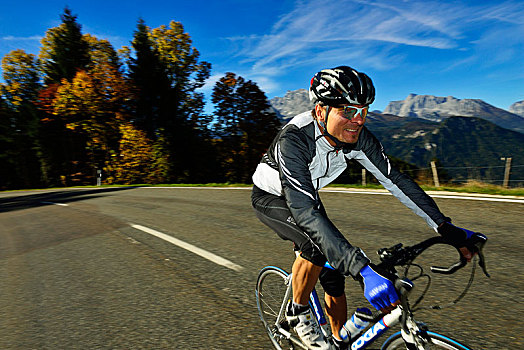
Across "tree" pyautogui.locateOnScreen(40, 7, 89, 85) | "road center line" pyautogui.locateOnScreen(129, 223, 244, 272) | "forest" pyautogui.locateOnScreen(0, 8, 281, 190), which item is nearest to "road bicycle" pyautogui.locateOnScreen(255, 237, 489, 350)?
"road center line" pyautogui.locateOnScreen(129, 223, 244, 272)

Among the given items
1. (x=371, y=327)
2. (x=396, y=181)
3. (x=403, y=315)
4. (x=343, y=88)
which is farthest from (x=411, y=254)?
(x=343, y=88)

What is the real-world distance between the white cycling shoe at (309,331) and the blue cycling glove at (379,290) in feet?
2.88

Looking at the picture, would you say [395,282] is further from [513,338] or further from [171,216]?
[171,216]

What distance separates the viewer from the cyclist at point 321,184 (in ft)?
5.81

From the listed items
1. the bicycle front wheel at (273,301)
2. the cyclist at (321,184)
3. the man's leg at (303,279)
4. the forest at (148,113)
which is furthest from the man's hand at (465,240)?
the forest at (148,113)

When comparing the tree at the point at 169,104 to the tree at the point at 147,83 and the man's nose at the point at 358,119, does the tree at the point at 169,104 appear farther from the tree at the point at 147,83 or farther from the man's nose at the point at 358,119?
the man's nose at the point at 358,119

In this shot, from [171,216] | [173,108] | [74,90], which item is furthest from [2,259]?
[74,90]

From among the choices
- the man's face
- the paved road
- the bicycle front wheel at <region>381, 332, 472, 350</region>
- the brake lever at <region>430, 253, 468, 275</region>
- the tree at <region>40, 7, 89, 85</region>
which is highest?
the tree at <region>40, 7, 89, 85</region>

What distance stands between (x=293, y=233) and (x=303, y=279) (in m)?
0.29

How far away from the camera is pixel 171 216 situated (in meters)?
8.69

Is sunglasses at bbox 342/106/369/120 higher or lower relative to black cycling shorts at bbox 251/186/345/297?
higher

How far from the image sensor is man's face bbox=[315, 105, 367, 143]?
198cm

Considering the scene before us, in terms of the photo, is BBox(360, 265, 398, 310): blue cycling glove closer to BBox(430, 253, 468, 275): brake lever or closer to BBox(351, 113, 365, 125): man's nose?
BBox(430, 253, 468, 275): brake lever

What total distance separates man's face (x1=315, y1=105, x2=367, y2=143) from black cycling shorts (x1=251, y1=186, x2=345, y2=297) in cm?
44
